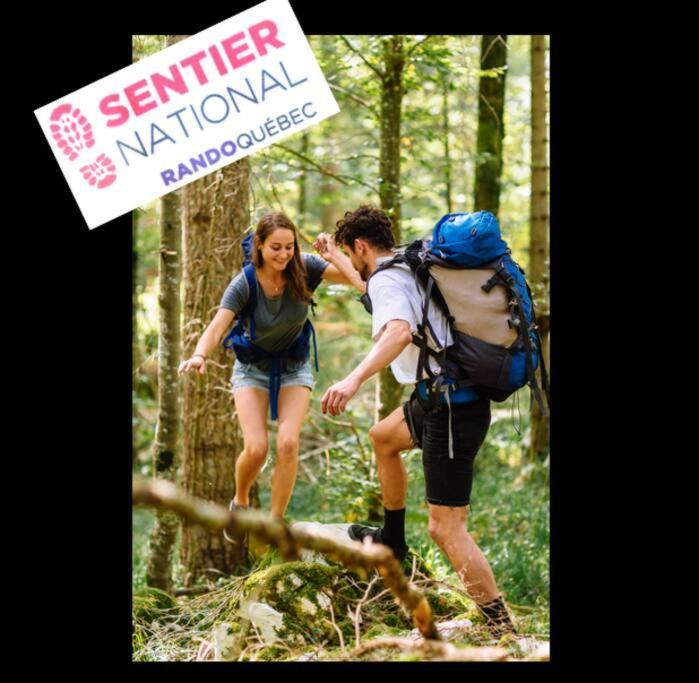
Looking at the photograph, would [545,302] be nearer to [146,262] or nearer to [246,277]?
[246,277]

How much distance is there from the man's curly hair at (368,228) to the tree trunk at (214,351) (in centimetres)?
216

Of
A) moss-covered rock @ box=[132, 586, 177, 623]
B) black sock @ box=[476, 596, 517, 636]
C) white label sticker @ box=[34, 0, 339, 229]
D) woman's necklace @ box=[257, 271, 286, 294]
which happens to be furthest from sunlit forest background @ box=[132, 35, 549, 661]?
white label sticker @ box=[34, 0, 339, 229]

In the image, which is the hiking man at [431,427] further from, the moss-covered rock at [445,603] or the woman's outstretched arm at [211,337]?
the woman's outstretched arm at [211,337]

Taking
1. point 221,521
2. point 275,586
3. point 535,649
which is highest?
point 221,521

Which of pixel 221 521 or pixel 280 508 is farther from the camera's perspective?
pixel 280 508

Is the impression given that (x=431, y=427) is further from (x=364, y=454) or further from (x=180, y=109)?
(x=364, y=454)

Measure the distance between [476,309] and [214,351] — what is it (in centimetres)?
317

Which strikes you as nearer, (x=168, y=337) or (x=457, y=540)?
(x=457, y=540)

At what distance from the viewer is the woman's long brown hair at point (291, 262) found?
19.0ft

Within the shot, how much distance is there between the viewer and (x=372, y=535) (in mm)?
5777

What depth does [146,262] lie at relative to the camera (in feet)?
49.1

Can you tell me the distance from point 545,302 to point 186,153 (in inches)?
212

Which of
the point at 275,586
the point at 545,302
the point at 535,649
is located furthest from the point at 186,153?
the point at 545,302

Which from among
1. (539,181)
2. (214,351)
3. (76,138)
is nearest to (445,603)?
(214,351)
